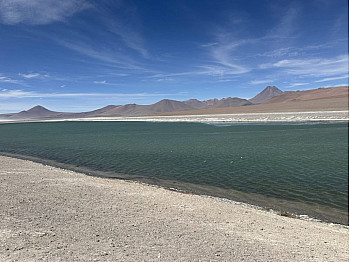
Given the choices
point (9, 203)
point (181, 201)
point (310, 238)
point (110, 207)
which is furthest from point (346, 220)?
point (9, 203)

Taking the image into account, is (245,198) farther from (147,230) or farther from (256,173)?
(147,230)

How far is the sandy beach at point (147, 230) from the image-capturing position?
5066 mm

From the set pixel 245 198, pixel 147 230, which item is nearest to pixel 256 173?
pixel 245 198

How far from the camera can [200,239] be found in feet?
19.0

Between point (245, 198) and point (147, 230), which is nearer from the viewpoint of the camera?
→ point (147, 230)

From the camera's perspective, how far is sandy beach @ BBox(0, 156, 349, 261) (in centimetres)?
507

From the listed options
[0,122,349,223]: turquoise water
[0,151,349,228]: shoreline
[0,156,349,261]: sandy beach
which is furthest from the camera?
[0,122,349,223]: turquoise water

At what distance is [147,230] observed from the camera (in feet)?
20.4

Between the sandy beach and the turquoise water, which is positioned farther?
the turquoise water

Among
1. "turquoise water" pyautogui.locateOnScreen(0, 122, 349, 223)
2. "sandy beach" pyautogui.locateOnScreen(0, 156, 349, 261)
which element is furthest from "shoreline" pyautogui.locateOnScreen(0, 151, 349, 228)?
"sandy beach" pyautogui.locateOnScreen(0, 156, 349, 261)

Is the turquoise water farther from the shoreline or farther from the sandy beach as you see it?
the sandy beach

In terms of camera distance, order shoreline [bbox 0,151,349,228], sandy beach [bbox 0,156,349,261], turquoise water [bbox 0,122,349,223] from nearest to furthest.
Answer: sandy beach [bbox 0,156,349,261]
shoreline [bbox 0,151,349,228]
turquoise water [bbox 0,122,349,223]

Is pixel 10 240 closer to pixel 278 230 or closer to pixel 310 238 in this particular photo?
pixel 278 230

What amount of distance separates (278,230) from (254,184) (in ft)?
18.4
